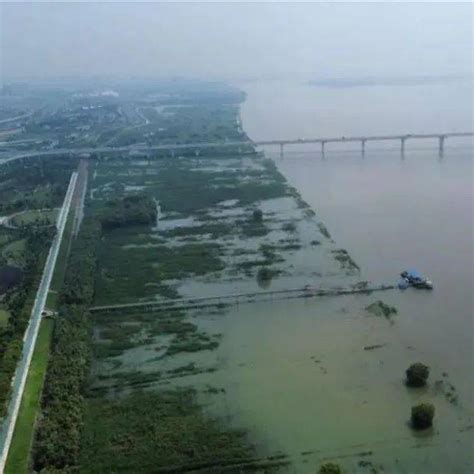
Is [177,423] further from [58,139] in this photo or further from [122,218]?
[58,139]

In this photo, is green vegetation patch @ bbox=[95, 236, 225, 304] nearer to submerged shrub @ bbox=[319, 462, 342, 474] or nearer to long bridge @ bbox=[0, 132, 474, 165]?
submerged shrub @ bbox=[319, 462, 342, 474]

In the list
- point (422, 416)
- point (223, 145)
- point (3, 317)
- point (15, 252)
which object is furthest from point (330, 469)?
point (223, 145)

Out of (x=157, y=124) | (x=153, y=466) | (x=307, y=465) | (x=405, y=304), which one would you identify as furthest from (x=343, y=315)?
(x=157, y=124)

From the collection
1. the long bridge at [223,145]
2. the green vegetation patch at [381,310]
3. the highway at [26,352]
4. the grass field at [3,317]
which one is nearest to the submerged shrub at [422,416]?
the green vegetation patch at [381,310]

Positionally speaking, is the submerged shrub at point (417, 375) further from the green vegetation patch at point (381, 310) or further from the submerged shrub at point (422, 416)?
the green vegetation patch at point (381, 310)

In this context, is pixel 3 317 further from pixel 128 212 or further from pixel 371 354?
pixel 128 212
